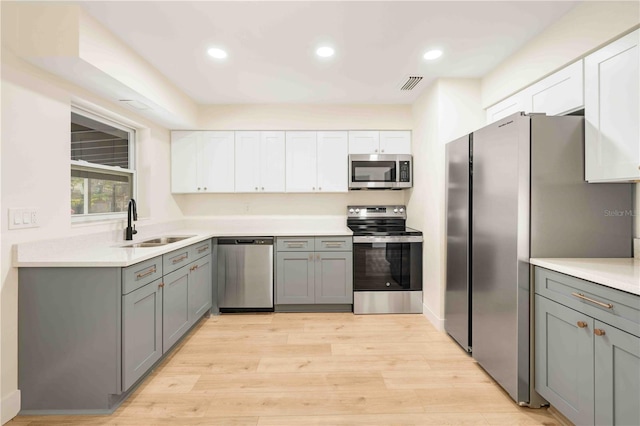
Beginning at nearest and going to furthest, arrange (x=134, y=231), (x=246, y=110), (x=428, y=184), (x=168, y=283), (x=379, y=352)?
(x=168, y=283) → (x=379, y=352) → (x=134, y=231) → (x=428, y=184) → (x=246, y=110)

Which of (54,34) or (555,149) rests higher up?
(54,34)

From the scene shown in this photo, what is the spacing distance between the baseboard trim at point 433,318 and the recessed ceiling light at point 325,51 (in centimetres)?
267

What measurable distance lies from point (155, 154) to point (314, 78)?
201 centimetres

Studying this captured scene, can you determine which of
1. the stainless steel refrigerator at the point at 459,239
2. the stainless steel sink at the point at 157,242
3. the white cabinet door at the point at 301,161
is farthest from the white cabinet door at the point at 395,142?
the stainless steel sink at the point at 157,242

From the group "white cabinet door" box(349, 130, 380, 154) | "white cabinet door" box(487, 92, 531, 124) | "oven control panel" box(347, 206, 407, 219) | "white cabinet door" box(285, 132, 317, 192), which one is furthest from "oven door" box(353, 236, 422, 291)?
"white cabinet door" box(487, 92, 531, 124)

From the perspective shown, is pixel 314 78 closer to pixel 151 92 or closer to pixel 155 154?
pixel 151 92

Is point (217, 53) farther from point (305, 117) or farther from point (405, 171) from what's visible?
point (405, 171)

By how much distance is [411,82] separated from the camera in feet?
10.6

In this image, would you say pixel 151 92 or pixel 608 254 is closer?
pixel 608 254

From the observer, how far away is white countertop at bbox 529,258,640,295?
1.39 meters

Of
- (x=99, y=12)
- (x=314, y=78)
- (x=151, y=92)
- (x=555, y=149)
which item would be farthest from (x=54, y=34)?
(x=555, y=149)

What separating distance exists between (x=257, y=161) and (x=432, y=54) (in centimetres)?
229

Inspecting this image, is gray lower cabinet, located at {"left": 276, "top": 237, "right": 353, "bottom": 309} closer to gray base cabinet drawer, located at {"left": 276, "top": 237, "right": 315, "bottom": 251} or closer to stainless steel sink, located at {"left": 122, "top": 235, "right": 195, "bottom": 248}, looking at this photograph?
gray base cabinet drawer, located at {"left": 276, "top": 237, "right": 315, "bottom": 251}

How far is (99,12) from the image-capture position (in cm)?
203
